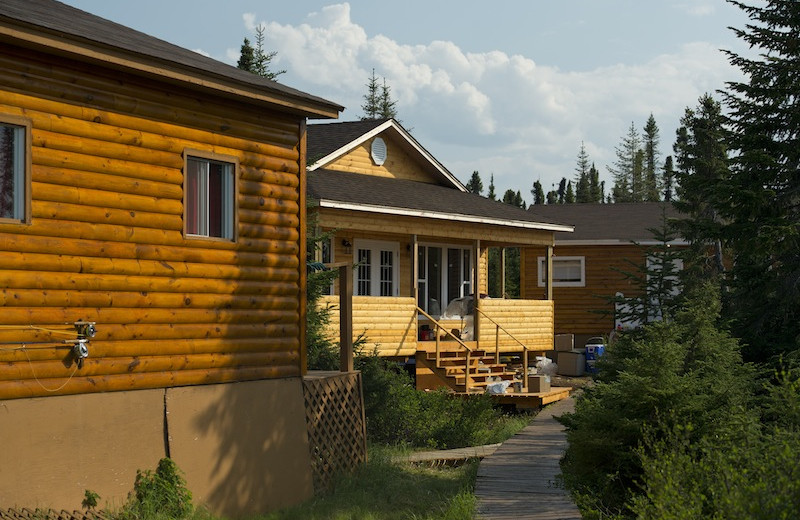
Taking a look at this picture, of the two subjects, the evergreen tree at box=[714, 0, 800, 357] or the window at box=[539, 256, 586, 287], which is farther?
the window at box=[539, 256, 586, 287]

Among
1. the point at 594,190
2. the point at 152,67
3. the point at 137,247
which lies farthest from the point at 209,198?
the point at 594,190

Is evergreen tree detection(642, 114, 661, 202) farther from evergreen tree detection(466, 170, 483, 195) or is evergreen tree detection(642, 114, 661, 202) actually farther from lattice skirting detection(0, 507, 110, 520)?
lattice skirting detection(0, 507, 110, 520)

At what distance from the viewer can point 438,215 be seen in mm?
24172

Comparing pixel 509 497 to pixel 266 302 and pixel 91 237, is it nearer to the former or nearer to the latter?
pixel 266 302

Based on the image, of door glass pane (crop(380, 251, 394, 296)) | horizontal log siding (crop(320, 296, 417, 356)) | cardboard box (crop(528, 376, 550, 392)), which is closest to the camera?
horizontal log siding (crop(320, 296, 417, 356))

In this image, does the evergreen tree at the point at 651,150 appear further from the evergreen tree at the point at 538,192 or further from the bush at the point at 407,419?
the bush at the point at 407,419

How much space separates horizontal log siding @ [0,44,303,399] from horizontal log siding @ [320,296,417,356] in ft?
24.1

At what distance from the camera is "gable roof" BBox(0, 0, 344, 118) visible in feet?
35.6

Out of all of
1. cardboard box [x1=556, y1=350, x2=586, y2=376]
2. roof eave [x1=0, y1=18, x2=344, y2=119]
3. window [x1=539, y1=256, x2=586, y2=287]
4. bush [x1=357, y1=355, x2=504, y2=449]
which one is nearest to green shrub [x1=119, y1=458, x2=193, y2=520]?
roof eave [x1=0, y1=18, x2=344, y2=119]

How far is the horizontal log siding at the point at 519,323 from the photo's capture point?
26.0 meters

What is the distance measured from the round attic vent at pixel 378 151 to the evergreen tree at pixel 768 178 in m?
11.1

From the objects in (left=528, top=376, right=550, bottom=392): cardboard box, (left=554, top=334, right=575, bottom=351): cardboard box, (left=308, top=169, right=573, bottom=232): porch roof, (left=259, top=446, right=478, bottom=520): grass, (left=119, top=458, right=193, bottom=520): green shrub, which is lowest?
(left=259, top=446, right=478, bottom=520): grass

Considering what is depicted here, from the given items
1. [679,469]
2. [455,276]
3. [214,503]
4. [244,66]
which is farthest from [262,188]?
[455,276]

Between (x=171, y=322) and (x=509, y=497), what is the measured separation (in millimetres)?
4532
